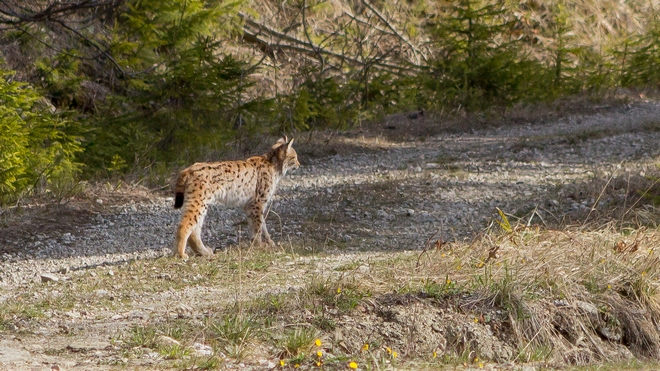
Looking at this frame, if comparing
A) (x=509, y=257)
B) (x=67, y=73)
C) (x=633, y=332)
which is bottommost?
(x=633, y=332)

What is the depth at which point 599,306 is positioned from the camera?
7.47 meters

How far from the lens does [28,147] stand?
510 inches

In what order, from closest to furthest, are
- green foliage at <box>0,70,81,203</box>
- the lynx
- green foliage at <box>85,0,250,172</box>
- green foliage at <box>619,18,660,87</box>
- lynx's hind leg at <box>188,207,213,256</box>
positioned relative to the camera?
the lynx, lynx's hind leg at <box>188,207,213,256</box>, green foliage at <box>0,70,81,203</box>, green foliage at <box>85,0,250,172</box>, green foliage at <box>619,18,660,87</box>

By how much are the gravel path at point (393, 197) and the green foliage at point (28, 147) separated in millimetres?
1478

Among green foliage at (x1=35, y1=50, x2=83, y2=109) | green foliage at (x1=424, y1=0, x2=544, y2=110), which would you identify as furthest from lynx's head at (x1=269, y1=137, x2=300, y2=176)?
green foliage at (x1=424, y1=0, x2=544, y2=110)

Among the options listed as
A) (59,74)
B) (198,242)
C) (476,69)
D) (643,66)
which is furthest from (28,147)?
(643,66)

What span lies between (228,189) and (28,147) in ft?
14.4

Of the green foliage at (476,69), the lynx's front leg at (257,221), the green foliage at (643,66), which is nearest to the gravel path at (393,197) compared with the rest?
the lynx's front leg at (257,221)

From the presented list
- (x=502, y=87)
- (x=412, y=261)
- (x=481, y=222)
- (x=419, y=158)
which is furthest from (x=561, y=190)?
(x=502, y=87)

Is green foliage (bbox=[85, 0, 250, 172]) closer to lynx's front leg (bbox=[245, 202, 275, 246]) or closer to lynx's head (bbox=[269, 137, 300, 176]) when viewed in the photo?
lynx's head (bbox=[269, 137, 300, 176])

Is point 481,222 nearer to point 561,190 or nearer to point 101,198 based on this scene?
point 561,190

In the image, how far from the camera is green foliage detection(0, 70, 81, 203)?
12.0m

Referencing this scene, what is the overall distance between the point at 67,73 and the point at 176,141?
217 centimetres

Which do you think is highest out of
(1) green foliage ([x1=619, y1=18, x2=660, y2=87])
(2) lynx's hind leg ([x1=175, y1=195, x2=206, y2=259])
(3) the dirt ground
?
(1) green foliage ([x1=619, y1=18, x2=660, y2=87])
